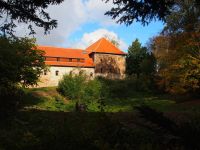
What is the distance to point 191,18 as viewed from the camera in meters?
38.8

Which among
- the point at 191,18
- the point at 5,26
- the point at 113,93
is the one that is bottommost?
the point at 113,93

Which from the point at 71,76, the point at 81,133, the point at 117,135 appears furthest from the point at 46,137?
the point at 71,76

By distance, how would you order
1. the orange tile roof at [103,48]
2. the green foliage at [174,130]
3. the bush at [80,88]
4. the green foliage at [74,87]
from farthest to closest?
the orange tile roof at [103,48] < the green foliage at [74,87] < the bush at [80,88] < the green foliage at [174,130]

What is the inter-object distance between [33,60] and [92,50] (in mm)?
32578

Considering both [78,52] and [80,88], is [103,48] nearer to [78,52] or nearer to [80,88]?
[78,52]

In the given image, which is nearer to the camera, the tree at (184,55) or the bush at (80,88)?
the tree at (184,55)

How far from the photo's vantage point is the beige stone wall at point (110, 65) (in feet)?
215

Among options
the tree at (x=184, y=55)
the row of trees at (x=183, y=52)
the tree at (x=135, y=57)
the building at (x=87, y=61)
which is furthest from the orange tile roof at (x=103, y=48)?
the tree at (x=184, y=55)

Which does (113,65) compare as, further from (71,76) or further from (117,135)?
(117,135)

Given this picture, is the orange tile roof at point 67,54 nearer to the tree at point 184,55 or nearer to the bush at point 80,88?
the bush at point 80,88

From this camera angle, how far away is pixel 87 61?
2576 inches

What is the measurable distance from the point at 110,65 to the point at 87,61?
4500 mm

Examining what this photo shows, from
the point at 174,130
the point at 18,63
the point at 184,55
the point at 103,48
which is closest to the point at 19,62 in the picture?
the point at 18,63

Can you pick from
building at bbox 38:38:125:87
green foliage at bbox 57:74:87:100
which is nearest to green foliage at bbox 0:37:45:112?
green foliage at bbox 57:74:87:100
